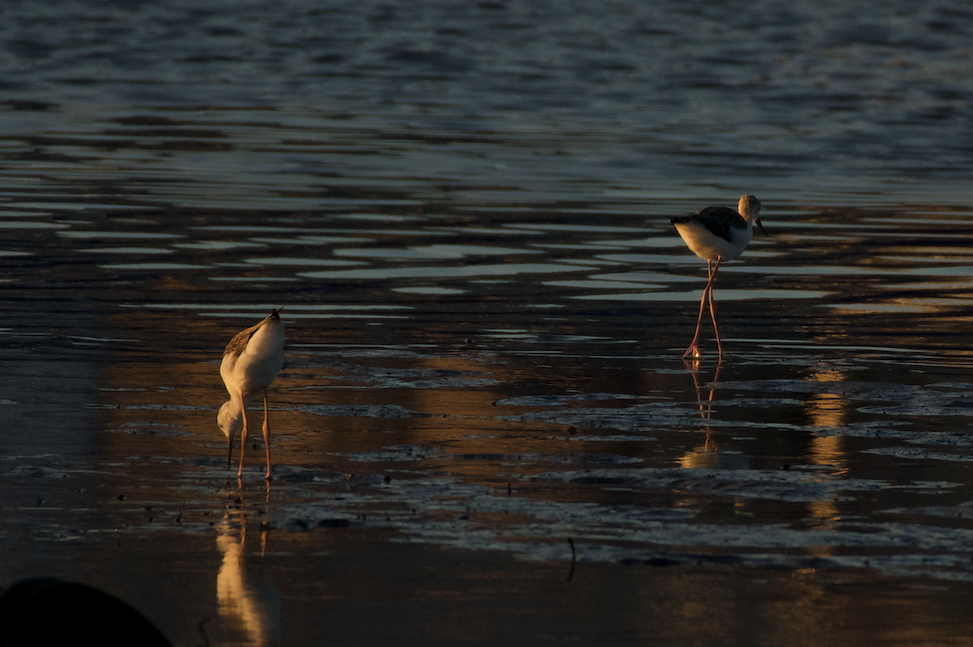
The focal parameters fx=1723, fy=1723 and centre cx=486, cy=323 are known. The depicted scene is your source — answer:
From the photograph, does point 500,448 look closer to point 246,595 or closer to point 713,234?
point 246,595

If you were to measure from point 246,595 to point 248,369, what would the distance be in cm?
241

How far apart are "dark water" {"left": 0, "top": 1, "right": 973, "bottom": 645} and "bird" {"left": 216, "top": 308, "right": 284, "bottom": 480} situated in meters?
0.25

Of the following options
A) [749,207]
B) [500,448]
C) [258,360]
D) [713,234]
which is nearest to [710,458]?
[500,448]

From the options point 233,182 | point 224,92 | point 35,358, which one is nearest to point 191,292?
point 35,358

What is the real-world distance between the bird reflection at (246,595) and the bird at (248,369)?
1.43 meters

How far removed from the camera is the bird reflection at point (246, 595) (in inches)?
251

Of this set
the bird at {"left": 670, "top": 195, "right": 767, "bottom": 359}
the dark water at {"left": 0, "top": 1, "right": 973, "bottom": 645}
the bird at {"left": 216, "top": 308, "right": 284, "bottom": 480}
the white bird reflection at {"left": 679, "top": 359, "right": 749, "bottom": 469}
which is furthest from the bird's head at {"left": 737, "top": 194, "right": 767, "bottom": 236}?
the bird at {"left": 216, "top": 308, "right": 284, "bottom": 480}

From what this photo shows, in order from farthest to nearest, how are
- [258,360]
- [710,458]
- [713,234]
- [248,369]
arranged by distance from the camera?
[713,234], [710,458], [248,369], [258,360]

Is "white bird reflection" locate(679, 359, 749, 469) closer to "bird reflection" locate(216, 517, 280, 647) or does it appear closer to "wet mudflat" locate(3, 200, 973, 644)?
"wet mudflat" locate(3, 200, 973, 644)

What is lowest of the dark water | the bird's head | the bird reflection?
the dark water

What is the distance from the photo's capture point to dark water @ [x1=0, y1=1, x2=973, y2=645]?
22.8ft

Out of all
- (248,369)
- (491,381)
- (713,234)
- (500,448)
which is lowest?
(491,381)

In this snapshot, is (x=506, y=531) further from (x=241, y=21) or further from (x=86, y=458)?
(x=241, y=21)

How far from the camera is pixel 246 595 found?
679 centimetres
